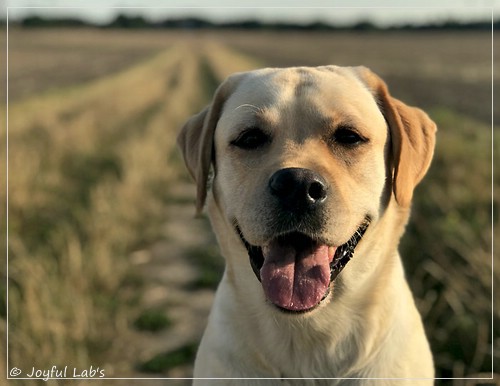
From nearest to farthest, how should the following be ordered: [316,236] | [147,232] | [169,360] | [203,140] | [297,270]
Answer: [316,236] < [297,270] < [203,140] < [169,360] < [147,232]

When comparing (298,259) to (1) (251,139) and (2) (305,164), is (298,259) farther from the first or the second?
(1) (251,139)

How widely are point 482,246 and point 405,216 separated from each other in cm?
186

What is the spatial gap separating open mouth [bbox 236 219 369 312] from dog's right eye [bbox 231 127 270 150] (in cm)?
47

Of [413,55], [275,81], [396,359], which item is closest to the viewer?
Answer: [396,359]

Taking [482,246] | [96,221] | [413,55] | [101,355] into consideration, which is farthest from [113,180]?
[413,55]

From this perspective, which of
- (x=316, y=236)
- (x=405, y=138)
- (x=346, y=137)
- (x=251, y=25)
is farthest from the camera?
(x=251, y=25)

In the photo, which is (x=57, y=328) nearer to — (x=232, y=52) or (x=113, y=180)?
(x=113, y=180)

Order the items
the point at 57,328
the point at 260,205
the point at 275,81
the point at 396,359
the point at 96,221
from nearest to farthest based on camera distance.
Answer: the point at 260,205
the point at 396,359
the point at 275,81
the point at 57,328
the point at 96,221

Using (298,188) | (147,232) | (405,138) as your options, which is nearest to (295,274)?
→ (298,188)

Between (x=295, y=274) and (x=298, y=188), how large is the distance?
41 cm

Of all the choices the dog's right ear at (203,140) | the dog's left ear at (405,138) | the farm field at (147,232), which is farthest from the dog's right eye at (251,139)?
the farm field at (147,232)

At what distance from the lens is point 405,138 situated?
288 centimetres

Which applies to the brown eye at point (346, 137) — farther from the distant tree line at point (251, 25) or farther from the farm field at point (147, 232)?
the distant tree line at point (251, 25)

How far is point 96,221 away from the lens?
20.3ft
